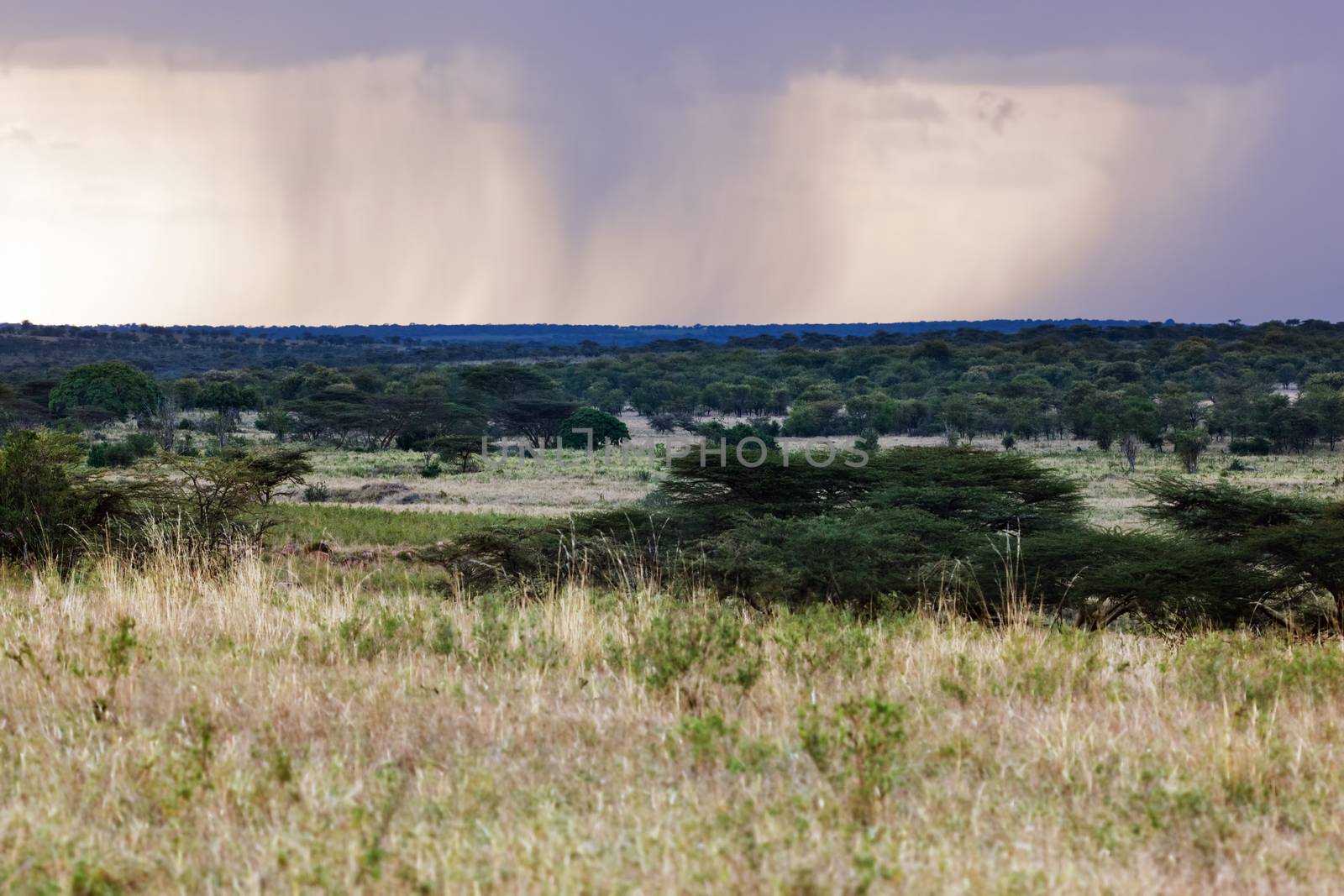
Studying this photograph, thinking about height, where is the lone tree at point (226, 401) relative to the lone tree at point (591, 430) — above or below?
above

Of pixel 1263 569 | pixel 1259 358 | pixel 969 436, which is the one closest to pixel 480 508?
pixel 1263 569

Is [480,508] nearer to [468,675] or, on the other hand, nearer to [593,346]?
[468,675]

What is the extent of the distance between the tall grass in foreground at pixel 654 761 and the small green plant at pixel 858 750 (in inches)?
0.7

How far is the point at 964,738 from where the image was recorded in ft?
16.1

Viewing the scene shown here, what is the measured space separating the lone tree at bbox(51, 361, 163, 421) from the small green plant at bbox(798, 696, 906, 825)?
6742 cm

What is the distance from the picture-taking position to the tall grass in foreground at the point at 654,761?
12.0 ft

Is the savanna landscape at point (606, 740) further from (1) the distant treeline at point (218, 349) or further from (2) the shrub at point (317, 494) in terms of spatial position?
(1) the distant treeline at point (218, 349)

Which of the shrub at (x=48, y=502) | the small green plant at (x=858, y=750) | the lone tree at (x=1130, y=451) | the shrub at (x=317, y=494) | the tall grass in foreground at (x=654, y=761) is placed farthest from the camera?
the lone tree at (x=1130, y=451)

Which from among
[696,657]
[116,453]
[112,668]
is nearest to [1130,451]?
[116,453]

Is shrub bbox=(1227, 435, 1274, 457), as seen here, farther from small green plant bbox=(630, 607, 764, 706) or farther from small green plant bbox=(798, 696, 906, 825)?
small green plant bbox=(798, 696, 906, 825)

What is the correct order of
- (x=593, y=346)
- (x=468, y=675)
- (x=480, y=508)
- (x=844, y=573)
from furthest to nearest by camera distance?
(x=593, y=346) < (x=480, y=508) < (x=844, y=573) < (x=468, y=675)

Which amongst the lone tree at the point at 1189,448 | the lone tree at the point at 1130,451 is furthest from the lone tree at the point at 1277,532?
the lone tree at the point at 1130,451

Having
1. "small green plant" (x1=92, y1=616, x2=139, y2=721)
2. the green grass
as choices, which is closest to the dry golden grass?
the green grass

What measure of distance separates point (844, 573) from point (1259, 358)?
85053 millimetres
